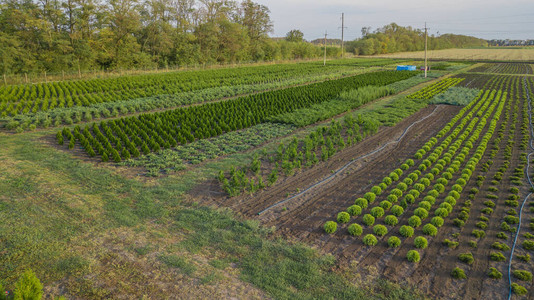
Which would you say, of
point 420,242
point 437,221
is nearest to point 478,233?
point 437,221

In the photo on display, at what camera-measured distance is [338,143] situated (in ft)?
53.9

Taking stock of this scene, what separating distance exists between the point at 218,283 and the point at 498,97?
104 feet

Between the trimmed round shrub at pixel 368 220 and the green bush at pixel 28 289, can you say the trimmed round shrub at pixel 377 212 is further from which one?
the green bush at pixel 28 289

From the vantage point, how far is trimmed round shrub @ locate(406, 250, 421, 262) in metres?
7.68

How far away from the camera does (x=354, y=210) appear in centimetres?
977

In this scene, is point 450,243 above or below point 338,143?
below

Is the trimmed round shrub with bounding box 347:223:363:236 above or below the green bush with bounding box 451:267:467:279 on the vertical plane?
above

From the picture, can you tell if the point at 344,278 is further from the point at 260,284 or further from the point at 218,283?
the point at 218,283

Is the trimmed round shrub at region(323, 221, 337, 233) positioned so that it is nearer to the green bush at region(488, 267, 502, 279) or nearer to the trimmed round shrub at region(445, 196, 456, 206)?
the green bush at region(488, 267, 502, 279)

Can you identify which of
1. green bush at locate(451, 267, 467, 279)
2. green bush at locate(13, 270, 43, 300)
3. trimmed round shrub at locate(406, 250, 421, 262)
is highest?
green bush at locate(13, 270, 43, 300)

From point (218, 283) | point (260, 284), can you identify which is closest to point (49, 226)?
point (218, 283)

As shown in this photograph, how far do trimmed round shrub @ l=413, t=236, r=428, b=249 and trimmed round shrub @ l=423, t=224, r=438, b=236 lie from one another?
0.61m

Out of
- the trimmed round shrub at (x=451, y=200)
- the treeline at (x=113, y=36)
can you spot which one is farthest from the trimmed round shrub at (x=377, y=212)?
the treeline at (x=113, y=36)

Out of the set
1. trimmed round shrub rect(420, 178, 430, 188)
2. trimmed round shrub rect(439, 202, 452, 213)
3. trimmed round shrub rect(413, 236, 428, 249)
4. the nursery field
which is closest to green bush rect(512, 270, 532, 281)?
trimmed round shrub rect(413, 236, 428, 249)
